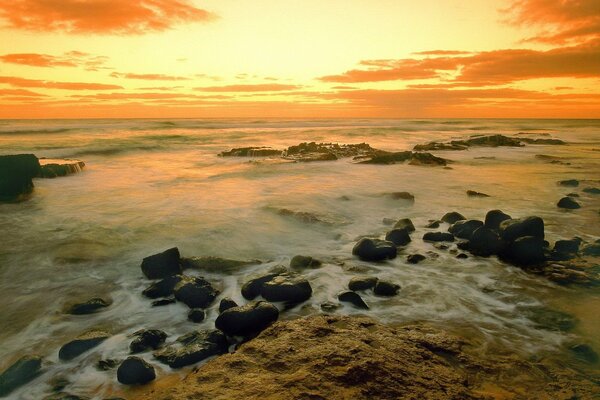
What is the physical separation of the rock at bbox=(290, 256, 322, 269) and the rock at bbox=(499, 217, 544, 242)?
12.2ft

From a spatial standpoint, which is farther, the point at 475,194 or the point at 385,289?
the point at 475,194

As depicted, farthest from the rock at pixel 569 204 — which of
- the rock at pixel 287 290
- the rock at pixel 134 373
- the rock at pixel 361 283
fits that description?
the rock at pixel 134 373

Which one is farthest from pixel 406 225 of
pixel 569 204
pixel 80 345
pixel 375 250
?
pixel 80 345

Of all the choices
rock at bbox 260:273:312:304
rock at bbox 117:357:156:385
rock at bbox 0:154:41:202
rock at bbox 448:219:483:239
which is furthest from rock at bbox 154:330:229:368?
rock at bbox 0:154:41:202

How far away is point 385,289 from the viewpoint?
5.86 m

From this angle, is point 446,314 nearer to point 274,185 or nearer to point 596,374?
point 596,374

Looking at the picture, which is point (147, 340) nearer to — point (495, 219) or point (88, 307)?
point (88, 307)

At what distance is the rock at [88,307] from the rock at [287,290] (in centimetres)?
234

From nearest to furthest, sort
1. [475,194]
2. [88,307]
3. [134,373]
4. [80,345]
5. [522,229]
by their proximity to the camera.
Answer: [134,373] < [80,345] < [88,307] < [522,229] < [475,194]

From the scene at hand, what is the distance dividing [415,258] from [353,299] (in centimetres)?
214

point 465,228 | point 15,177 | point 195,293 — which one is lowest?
point 195,293

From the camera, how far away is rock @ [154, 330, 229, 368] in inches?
164

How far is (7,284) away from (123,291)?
227 centimetres

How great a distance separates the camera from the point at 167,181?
55.2 feet
